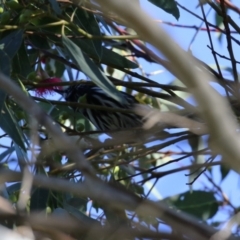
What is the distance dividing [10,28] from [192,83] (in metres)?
0.95

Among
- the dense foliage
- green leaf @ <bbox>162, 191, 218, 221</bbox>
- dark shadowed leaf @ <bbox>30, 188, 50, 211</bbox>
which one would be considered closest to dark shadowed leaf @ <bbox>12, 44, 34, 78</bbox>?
the dense foliage

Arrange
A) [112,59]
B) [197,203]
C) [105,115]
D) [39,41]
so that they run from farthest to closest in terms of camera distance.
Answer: [197,203] → [105,115] → [39,41] → [112,59]

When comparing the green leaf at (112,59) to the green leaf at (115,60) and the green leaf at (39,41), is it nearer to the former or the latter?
the green leaf at (115,60)

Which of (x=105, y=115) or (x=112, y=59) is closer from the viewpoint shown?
(x=112, y=59)

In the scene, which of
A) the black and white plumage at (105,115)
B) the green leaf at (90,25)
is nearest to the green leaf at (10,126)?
the green leaf at (90,25)

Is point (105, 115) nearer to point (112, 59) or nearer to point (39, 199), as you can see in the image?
point (112, 59)

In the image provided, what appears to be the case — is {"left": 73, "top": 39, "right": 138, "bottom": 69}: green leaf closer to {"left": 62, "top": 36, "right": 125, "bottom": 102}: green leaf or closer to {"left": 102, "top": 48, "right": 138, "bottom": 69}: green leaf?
{"left": 102, "top": 48, "right": 138, "bottom": 69}: green leaf

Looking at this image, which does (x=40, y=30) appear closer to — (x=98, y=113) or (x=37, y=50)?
(x=37, y=50)

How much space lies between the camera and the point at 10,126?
52.0 inches

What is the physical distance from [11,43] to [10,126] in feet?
0.55

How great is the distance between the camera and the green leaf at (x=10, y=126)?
4.28 ft

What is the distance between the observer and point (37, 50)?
172 cm

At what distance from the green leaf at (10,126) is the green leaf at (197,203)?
1.27 metres

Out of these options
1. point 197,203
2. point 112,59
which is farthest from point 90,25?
point 197,203
